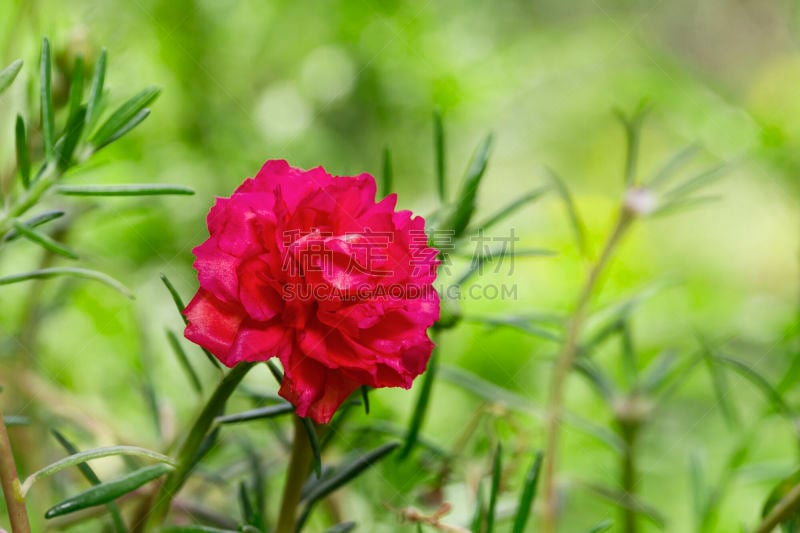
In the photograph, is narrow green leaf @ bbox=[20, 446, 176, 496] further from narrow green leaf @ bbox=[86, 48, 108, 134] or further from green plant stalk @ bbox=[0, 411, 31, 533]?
narrow green leaf @ bbox=[86, 48, 108, 134]

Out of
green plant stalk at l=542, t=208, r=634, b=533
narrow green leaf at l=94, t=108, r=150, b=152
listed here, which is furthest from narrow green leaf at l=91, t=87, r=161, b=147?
green plant stalk at l=542, t=208, r=634, b=533

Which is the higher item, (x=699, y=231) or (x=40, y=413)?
(x=699, y=231)

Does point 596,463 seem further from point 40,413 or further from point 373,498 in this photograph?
point 40,413

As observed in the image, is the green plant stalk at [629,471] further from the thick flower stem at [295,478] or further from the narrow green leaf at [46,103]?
the narrow green leaf at [46,103]

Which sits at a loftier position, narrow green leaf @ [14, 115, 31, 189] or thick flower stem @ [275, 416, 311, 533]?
narrow green leaf @ [14, 115, 31, 189]

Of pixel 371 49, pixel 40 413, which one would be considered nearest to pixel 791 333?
pixel 40 413

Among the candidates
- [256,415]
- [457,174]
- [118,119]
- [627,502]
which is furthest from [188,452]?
[457,174]
